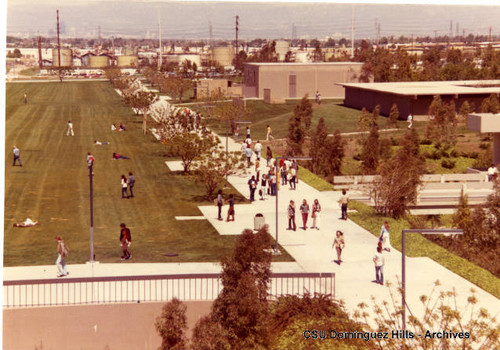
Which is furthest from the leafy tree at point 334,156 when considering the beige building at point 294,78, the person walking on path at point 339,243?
the beige building at point 294,78

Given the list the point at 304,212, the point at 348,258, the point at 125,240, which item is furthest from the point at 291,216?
the point at 125,240

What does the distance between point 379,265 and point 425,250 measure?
6.10 meters

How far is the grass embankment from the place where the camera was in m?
30.5

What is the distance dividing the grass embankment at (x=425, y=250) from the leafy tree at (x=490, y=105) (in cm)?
3545

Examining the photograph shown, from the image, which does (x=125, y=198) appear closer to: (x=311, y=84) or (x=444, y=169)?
(x=444, y=169)

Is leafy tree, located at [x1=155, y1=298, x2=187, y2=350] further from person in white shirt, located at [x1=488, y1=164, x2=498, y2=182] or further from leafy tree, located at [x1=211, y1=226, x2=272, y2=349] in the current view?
person in white shirt, located at [x1=488, y1=164, x2=498, y2=182]

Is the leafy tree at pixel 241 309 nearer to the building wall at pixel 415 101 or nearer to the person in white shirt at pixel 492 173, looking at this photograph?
the person in white shirt at pixel 492 173

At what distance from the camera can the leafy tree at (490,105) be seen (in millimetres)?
76375

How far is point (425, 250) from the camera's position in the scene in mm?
34906

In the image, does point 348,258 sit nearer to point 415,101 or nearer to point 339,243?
point 339,243

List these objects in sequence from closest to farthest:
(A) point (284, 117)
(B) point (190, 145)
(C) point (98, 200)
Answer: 1. (C) point (98, 200)
2. (B) point (190, 145)
3. (A) point (284, 117)

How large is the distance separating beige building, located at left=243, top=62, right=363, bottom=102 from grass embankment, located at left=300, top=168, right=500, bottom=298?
6308 centimetres

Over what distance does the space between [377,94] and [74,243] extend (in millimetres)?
57133

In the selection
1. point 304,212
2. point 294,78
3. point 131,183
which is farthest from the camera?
point 294,78
